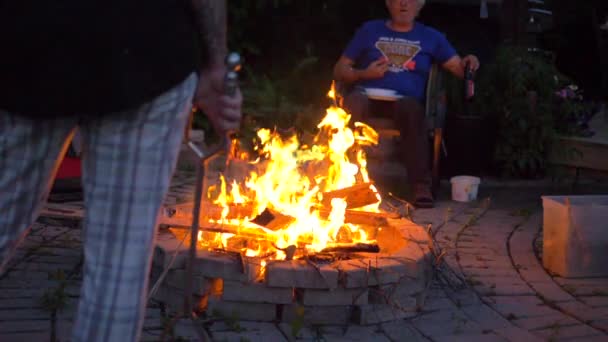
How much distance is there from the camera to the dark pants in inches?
243

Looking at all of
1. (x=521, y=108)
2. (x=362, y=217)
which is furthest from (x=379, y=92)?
(x=362, y=217)

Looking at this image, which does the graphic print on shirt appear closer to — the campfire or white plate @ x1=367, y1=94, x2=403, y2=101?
white plate @ x1=367, y1=94, x2=403, y2=101

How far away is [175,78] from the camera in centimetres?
205

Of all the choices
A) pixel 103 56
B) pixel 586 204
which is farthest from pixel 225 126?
pixel 586 204

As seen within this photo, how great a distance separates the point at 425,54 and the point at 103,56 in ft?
15.5

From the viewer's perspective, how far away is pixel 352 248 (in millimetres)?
3844

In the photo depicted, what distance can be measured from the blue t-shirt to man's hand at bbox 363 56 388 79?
0.53ft

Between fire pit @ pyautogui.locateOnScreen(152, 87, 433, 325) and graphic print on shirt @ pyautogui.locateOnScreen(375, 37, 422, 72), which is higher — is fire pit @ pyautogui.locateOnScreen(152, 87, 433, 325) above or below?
below

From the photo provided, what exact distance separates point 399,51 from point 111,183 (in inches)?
183

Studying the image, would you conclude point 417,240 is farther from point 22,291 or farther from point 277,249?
point 22,291

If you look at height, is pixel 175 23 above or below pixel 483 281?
above

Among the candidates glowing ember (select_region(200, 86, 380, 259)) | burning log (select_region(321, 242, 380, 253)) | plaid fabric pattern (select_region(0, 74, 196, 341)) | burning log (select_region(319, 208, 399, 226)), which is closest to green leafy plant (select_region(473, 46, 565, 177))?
glowing ember (select_region(200, 86, 380, 259))

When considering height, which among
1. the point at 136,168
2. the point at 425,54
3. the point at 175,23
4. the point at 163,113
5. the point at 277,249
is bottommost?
the point at 277,249

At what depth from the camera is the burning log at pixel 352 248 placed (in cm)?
382
